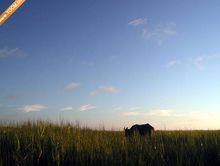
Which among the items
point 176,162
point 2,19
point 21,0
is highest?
point 21,0

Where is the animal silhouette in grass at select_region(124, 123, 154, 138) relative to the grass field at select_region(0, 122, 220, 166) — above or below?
above

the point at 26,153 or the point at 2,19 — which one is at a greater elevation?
the point at 2,19

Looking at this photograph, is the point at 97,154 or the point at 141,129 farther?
the point at 141,129

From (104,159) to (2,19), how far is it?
124 inches

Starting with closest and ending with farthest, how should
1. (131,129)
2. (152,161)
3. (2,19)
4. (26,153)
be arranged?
(2,19) < (152,161) < (26,153) < (131,129)

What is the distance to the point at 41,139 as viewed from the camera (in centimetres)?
709

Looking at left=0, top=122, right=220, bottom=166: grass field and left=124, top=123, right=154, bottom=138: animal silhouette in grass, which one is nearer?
left=0, top=122, right=220, bottom=166: grass field

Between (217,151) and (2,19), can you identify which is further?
(217,151)

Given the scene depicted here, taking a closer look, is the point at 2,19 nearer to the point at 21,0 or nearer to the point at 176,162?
the point at 21,0

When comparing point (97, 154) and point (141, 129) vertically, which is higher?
point (141, 129)

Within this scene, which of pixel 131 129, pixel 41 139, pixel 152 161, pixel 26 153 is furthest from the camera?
pixel 131 129

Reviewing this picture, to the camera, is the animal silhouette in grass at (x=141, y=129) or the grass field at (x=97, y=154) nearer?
the grass field at (x=97, y=154)

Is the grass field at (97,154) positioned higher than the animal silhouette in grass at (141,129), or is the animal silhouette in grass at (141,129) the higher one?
the animal silhouette in grass at (141,129)

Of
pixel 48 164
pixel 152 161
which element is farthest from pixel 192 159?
pixel 48 164
